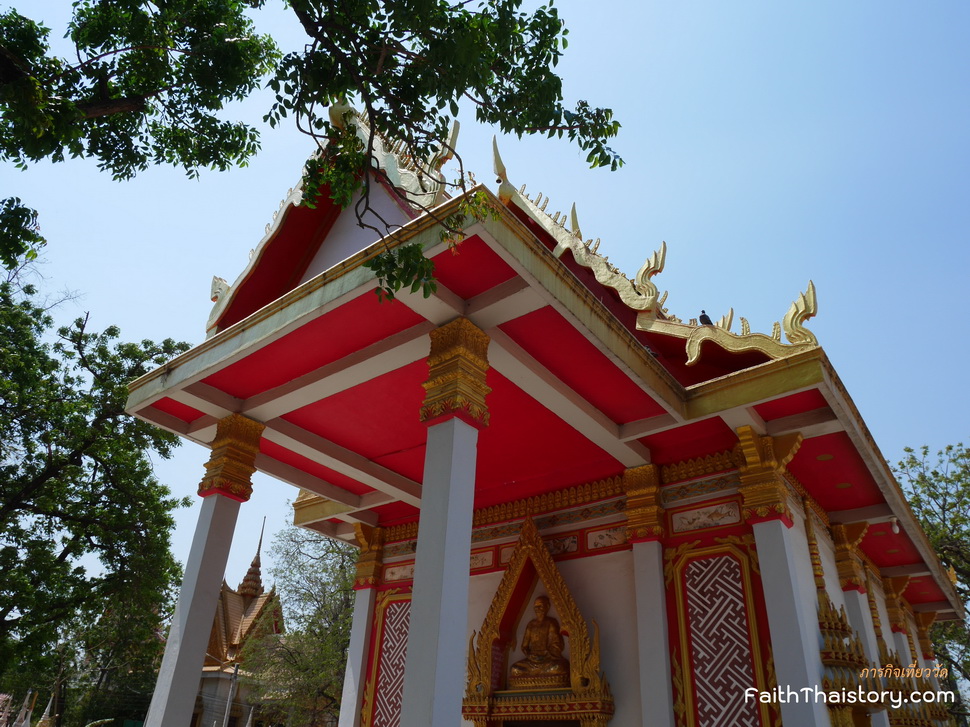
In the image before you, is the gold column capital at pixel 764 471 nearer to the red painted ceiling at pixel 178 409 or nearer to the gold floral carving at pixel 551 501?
the gold floral carving at pixel 551 501

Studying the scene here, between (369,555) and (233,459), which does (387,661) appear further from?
(233,459)

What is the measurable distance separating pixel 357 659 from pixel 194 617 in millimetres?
3530

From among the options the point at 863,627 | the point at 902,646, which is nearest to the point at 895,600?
the point at 902,646

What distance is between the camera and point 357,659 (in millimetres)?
8211

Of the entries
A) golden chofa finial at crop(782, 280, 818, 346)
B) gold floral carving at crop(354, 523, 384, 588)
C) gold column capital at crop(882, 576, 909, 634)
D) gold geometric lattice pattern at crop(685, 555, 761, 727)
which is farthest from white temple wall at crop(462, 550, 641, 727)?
gold column capital at crop(882, 576, 909, 634)

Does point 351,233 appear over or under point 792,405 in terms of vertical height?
over

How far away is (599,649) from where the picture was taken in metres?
6.30

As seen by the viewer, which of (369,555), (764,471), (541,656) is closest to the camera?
(764,471)

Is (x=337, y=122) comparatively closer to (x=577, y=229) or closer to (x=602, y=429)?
(x=577, y=229)

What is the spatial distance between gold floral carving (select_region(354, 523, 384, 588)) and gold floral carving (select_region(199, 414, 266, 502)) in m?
3.18

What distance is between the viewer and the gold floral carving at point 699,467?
6.31 m

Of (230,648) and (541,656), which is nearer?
(541,656)

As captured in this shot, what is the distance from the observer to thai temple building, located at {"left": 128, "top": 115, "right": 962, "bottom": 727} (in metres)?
4.39

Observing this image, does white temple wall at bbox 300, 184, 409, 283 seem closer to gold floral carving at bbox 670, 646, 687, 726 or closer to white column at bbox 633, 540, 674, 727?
white column at bbox 633, 540, 674, 727
